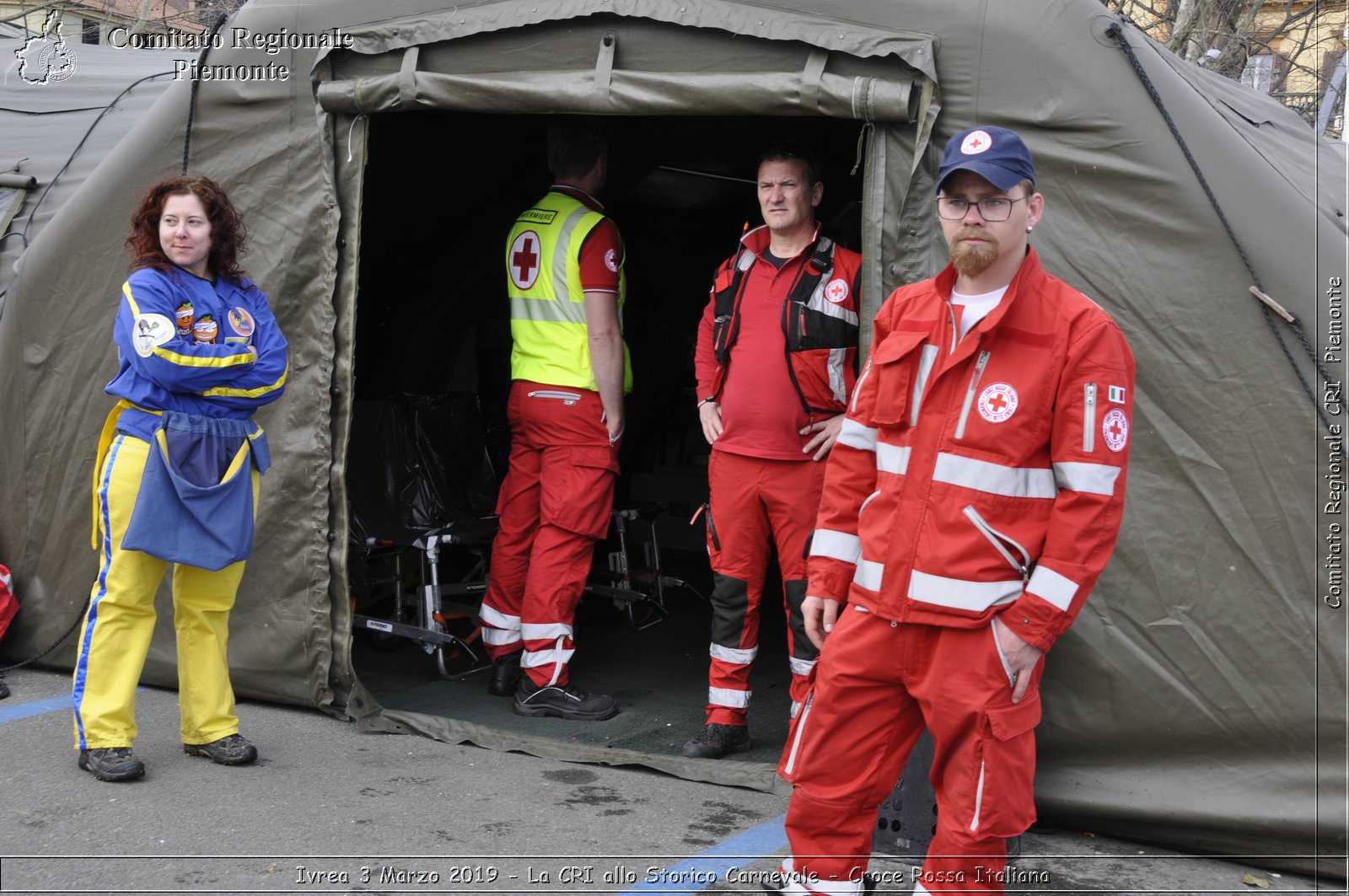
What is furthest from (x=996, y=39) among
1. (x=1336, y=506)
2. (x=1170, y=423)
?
(x=1336, y=506)

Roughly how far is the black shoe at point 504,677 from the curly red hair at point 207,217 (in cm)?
197

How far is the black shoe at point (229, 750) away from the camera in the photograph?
4.07 m

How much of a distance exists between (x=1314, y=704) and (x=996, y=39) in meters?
2.13

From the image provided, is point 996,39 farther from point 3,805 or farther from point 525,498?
point 3,805

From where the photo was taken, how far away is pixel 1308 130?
20.2 ft

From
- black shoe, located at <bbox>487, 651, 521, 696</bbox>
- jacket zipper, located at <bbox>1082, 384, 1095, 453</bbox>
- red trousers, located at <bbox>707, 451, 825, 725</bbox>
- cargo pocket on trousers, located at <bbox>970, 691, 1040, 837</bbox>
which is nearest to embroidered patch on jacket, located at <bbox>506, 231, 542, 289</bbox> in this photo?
red trousers, located at <bbox>707, 451, 825, 725</bbox>

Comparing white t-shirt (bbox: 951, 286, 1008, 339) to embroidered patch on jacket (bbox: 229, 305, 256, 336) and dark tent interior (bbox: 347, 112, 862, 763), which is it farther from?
dark tent interior (bbox: 347, 112, 862, 763)

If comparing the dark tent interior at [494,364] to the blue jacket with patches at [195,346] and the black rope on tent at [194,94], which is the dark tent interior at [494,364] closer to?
the black rope on tent at [194,94]

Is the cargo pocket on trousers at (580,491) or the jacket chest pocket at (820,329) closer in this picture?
the jacket chest pocket at (820,329)

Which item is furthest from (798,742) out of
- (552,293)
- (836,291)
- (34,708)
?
(34,708)

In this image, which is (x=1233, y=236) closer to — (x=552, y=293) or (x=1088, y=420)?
(x=1088, y=420)

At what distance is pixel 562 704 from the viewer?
191 inches

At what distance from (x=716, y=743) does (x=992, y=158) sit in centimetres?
246

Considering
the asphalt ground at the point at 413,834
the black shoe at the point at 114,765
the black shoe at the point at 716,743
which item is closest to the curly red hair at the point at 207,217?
the black shoe at the point at 114,765
